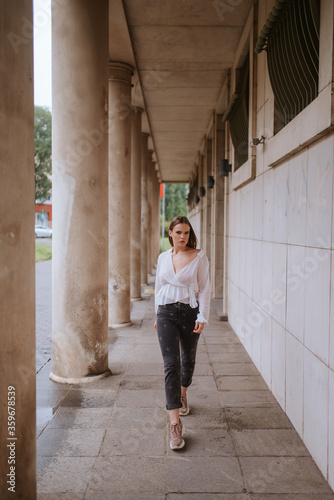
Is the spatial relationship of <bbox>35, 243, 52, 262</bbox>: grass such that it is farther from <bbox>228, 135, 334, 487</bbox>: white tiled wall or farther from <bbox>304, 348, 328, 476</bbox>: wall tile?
<bbox>304, 348, 328, 476</bbox>: wall tile

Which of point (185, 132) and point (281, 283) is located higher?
point (185, 132)

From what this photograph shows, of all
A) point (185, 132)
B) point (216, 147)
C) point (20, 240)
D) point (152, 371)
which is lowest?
point (152, 371)

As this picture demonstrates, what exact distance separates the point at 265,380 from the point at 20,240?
11.9ft

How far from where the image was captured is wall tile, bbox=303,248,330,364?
315cm

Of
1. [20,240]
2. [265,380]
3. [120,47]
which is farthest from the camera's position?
[120,47]

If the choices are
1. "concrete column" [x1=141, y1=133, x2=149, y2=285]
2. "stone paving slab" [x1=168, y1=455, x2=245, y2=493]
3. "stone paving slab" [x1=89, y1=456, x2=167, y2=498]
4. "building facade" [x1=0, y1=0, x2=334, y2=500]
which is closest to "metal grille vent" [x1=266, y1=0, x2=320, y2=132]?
"building facade" [x1=0, y1=0, x2=334, y2=500]

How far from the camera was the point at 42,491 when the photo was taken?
2.99 m

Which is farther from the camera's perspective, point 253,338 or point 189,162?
point 189,162

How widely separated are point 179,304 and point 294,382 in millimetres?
1206

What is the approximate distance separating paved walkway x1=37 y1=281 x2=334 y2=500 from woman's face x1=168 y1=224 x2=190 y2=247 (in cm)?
161

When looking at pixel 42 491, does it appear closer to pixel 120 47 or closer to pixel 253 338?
pixel 253 338

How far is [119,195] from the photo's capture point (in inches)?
326

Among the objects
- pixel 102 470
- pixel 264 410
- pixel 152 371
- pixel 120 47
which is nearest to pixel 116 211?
pixel 120 47

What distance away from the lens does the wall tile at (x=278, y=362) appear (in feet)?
14.3
